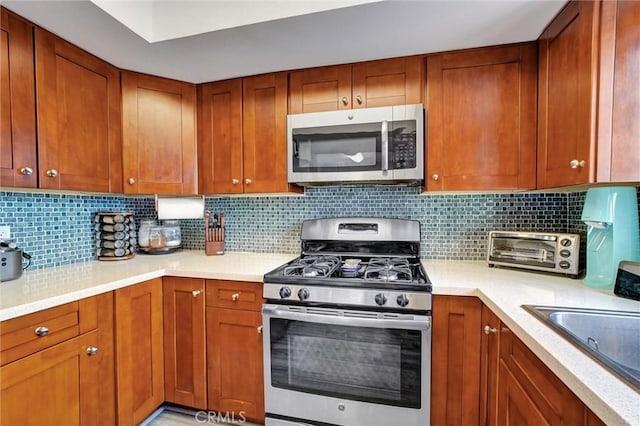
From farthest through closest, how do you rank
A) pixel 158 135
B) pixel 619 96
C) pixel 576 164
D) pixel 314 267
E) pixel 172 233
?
pixel 172 233 < pixel 158 135 < pixel 314 267 < pixel 576 164 < pixel 619 96

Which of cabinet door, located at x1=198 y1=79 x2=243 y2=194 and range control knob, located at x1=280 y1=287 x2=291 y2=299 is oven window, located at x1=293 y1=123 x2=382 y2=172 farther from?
range control knob, located at x1=280 y1=287 x2=291 y2=299

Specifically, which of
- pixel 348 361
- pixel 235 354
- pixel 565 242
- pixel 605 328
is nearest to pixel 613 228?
pixel 565 242

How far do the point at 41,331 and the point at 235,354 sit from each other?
2.87ft

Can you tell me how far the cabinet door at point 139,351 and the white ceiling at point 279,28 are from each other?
1321 mm

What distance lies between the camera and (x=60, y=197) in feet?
6.04

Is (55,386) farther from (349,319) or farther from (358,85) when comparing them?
(358,85)

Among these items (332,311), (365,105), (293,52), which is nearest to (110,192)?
(293,52)

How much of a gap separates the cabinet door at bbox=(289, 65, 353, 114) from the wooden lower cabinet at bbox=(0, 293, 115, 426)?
1523 millimetres

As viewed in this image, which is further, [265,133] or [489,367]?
[265,133]

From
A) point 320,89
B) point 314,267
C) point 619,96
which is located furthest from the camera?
point 320,89

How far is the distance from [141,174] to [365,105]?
153cm

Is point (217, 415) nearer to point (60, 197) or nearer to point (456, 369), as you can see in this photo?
point (456, 369)

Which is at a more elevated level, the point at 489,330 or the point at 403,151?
the point at 403,151

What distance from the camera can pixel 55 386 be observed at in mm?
1237
